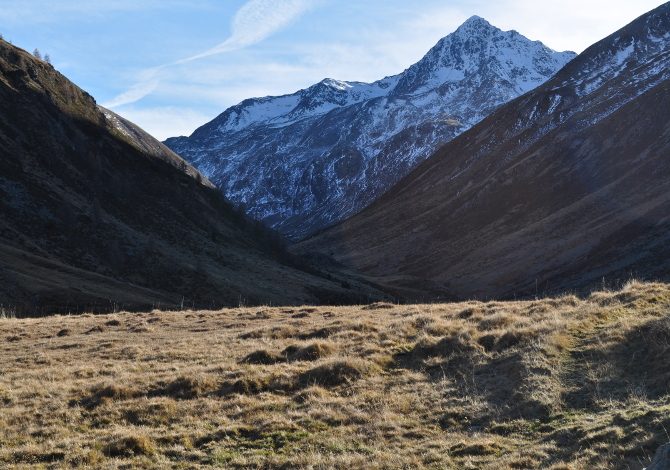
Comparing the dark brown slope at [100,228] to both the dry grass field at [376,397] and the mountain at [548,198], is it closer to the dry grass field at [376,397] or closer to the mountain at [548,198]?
the mountain at [548,198]

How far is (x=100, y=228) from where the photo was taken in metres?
71.4

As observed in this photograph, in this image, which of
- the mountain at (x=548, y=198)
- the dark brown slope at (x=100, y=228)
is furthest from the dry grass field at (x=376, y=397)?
the mountain at (x=548, y=198)

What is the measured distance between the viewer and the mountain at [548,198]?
86.3m

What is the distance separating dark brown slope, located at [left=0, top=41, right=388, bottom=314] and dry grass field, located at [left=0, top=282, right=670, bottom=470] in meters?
33.5

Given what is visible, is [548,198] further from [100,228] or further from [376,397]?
[376,397]

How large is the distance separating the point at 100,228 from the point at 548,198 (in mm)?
86101

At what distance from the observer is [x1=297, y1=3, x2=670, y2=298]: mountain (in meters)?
86.3

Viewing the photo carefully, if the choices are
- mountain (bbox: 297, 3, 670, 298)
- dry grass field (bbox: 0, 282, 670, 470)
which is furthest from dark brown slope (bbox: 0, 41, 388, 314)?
dry grass field (bbox: 0, 282, 670, 470)

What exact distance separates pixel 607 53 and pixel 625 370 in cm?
20352

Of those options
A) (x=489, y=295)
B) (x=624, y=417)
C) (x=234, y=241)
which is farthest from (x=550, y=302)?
(x=234, y=241)

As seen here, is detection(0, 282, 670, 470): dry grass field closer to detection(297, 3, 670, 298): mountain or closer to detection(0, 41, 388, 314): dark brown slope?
detection(0, 41, 388, 314): dark brown slope

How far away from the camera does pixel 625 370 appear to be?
47.1 ft

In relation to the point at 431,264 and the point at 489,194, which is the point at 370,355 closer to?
the point at 431,264

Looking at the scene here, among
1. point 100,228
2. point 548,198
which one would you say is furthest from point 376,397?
point 548,198
